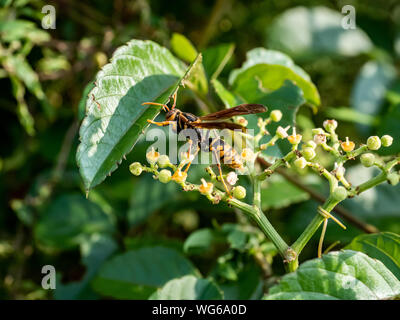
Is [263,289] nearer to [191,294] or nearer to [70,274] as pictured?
[191,294]

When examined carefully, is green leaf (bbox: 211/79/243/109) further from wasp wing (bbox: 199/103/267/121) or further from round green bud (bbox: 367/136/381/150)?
round green bud (bbox: 367/136/381/150)

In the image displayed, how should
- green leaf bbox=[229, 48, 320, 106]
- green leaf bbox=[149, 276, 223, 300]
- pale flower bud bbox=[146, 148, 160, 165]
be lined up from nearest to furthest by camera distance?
pale flower bud bbox=[146, 148, 160, 165], green leaf bbox=[149, 276, 223, 300], green leaf bbox=[229, 48, 320, 106]

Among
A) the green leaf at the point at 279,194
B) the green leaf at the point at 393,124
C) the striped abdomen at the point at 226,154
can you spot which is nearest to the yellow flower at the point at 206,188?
the striped abdomen at the point at 226,154

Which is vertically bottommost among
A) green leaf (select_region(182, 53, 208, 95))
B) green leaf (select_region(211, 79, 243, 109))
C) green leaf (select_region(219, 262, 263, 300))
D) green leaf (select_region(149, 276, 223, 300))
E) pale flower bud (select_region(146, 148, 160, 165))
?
green leaf (select_region(219, 262, 263, 300))

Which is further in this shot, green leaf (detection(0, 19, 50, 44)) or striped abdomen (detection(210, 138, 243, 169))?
green leaf (detection(0, 19, 50, 44))

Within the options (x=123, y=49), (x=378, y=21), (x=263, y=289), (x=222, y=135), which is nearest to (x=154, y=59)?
(x=123, y=49)

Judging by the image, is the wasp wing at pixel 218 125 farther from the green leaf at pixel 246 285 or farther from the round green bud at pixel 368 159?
the green leaf at pixel 246 285

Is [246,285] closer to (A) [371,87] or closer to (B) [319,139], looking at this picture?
(B) [319,139]

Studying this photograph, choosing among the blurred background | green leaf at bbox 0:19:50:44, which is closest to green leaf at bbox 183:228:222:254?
the blurred background

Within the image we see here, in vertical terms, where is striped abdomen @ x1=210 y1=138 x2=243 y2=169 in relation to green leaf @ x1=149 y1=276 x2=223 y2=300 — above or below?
above
